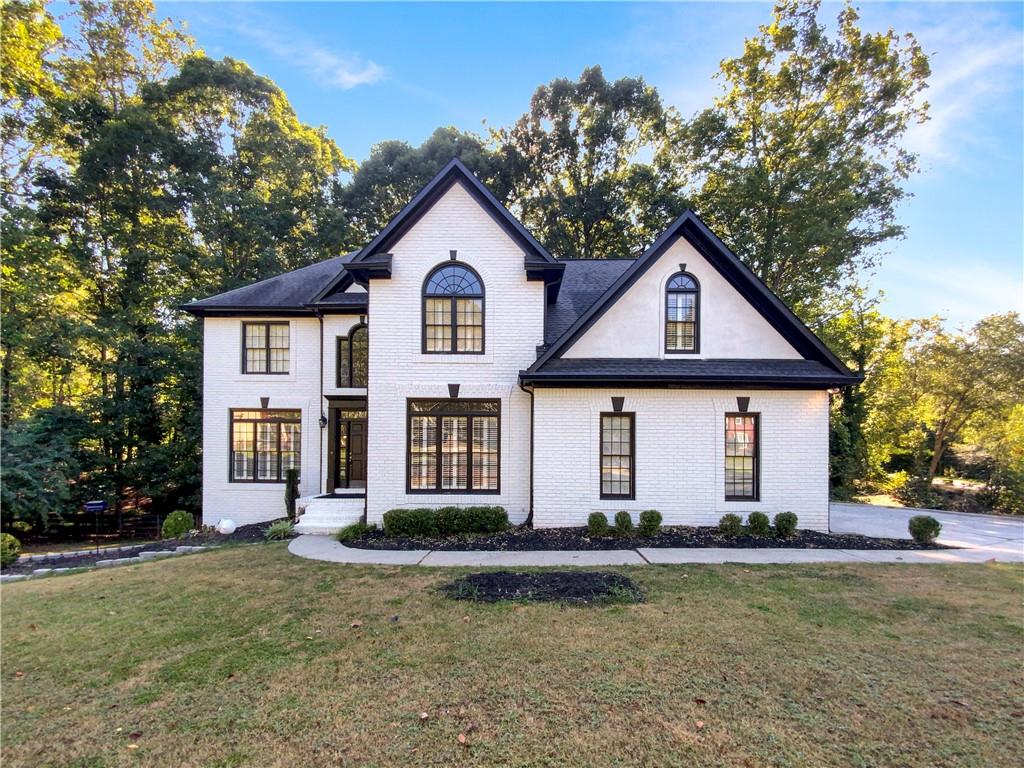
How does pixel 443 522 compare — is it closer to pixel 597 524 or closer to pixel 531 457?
pixel 531 457

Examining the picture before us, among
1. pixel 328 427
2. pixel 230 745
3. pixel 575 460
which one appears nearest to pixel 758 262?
pixel 575 460

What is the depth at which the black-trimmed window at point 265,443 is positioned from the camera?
15062mm

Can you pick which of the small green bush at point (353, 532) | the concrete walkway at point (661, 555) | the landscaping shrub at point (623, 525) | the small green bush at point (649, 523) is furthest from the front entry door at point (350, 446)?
the small green bush at point (649, 523)

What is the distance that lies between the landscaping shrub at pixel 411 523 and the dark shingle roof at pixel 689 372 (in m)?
4.10

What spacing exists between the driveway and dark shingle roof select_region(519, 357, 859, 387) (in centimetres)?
406

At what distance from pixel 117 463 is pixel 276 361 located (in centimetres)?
1078

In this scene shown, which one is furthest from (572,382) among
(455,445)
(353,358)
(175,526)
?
(175,526)

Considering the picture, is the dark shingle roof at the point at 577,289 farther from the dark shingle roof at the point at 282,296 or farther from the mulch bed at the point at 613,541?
the dark shingle roof at the point at 282,296

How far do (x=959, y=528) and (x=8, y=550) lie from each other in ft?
82.5

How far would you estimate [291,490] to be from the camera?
46.7 feet

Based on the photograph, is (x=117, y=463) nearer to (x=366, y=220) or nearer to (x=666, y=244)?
(x=366, y=220)

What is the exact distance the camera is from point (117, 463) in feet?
63.3

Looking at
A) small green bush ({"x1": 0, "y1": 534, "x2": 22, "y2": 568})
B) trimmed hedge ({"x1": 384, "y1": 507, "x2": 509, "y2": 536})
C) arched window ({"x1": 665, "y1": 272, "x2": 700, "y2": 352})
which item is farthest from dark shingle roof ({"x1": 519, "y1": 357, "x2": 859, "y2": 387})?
small green bush ({"x1": 0, "y1": 534, "x2": 22, "y2": 568})

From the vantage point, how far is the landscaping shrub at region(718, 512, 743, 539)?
10.5m
